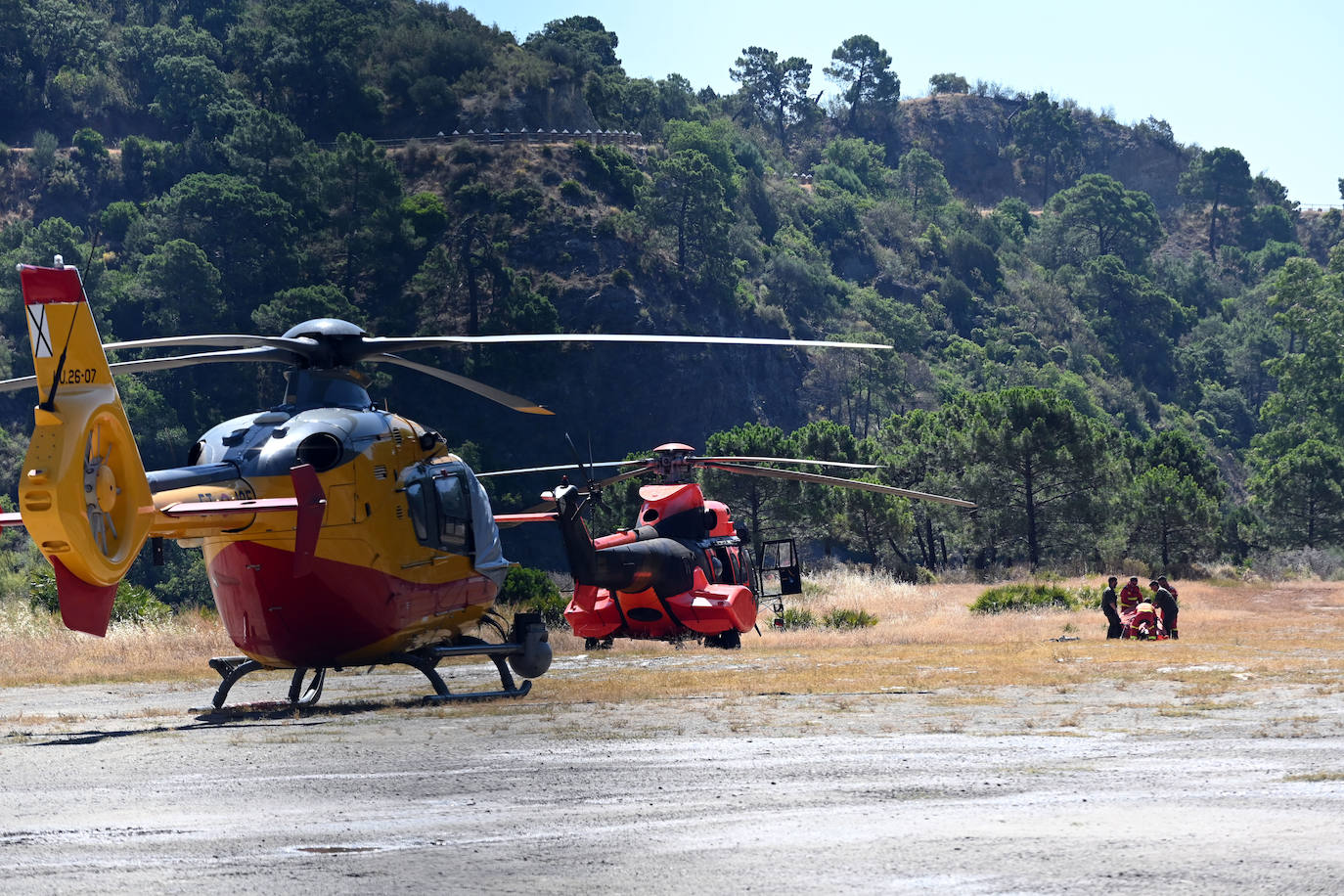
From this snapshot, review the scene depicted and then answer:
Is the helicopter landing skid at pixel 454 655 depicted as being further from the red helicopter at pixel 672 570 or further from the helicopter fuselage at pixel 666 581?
the helicopter fuselage at pixel 666 581

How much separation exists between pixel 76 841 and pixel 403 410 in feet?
294

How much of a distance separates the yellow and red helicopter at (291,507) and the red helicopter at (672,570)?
5.60 m

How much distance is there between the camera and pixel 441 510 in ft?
59.2

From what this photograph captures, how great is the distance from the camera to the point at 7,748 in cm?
1432

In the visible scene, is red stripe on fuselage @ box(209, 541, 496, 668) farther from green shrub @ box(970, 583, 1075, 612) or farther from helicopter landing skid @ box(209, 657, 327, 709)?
green shrub @ box(970, 583, 1075, 612)

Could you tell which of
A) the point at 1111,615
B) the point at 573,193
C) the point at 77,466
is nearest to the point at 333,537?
the point at 77,466

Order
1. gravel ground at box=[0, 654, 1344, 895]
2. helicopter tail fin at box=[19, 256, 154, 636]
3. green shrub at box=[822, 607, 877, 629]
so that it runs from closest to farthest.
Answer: gravel ground at box=[0, 654, 1344, 895], helicopter tail fin at box=[19, 256, 154, 636], green shrub at box=[822, 607, 877, 629]

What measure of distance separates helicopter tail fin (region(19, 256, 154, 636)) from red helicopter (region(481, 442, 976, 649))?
12.0 m

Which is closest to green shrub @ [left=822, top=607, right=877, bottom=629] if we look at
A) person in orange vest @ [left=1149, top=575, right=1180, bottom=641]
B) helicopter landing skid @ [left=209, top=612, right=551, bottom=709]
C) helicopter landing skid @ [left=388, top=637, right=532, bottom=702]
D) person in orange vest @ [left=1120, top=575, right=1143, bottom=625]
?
person in orange vest @ [left=1120, top=575, right=1143, bottom=625]

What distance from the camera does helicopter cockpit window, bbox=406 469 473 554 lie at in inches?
688

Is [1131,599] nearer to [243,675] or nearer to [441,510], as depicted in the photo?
[441,510]

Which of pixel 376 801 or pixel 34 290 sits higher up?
pixel 34 290

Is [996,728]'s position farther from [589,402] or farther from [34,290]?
[589,402]

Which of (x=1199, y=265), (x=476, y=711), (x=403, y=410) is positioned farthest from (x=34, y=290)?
(x=1199, y=265)
